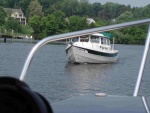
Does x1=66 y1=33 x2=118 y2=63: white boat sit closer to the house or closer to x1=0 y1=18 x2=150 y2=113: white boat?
x1=0 y1=18 x2=150 y2=113: white boat

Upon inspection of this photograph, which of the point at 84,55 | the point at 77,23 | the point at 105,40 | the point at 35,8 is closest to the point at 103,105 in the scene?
the point at 84,55

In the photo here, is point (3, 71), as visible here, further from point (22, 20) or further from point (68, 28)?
point (22, 20)

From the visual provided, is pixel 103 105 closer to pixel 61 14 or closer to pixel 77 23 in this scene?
pixel 77 23

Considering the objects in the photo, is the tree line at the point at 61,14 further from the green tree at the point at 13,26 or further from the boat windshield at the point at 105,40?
the boat windshield at the point at 105,40

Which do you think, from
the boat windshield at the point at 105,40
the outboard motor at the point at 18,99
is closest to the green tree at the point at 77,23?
the boat windshield at the point at 105,40

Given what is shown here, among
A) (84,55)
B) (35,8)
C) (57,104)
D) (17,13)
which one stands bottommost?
(84,55)

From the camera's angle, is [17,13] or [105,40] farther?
[17,13]

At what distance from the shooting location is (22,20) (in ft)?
298

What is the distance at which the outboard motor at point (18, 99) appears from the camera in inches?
36.1

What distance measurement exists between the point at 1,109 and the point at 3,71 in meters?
18.9

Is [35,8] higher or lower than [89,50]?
higher

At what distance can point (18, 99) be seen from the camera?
36.7 inches

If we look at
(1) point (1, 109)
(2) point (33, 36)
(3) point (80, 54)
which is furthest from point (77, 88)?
(2) point (33, 36)

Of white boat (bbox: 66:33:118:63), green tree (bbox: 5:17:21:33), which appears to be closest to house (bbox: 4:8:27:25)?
green tree (bbox: 5:17:21:33)
